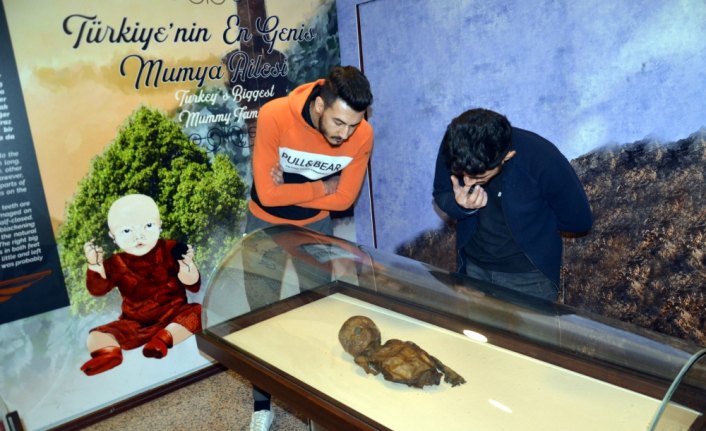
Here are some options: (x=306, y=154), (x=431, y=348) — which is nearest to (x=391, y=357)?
(x=431, y=348)

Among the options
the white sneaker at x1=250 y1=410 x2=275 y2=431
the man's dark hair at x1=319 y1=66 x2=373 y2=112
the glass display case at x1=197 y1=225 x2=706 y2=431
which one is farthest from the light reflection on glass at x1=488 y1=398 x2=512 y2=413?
the white sneaker at x1=250 y1=410 x2=275 y2=431

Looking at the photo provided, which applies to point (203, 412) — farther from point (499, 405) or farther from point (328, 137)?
point (499, 405)

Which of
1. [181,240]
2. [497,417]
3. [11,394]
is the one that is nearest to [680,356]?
[497,417]

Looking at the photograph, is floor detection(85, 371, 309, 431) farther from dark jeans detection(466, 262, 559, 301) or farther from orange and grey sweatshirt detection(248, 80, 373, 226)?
Answer: dark jeans detection(466, 262, 559, 301)

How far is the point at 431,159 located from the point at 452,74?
1.83ft

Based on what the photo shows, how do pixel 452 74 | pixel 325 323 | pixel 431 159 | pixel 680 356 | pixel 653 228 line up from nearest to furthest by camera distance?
pixel 680 356
pixel 325 323
pixel 653 228
pixel 452 74
pixel 431 159

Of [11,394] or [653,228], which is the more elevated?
[653,228]

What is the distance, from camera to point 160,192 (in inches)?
124

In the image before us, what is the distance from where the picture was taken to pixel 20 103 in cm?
265

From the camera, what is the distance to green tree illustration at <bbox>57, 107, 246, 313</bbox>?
9.55 feet

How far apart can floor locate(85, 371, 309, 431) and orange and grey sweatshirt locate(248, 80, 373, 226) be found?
1.09m

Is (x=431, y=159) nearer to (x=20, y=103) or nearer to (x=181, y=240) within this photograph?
(x=181, y=240)

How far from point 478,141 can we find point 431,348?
69cm

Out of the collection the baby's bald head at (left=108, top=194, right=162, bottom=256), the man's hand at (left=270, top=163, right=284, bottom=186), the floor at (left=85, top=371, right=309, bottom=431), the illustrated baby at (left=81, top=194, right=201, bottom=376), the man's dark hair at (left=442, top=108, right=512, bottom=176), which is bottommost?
the floor at (left=85, top=371, right=309, bottom=431)
